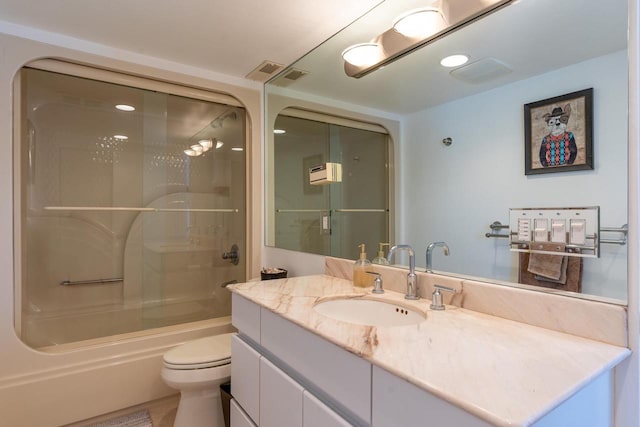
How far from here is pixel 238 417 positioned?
1.53 metres

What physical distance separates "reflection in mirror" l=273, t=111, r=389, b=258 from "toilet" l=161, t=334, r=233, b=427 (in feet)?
2.73

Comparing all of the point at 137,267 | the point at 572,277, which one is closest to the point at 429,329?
the point at 572,277

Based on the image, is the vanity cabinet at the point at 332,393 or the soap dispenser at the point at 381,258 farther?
the soap dispenser at the point at 381,258

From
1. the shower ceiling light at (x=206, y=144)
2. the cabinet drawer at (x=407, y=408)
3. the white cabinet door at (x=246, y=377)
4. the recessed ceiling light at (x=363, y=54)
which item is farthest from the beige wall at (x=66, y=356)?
the cabinet drawer at (x=407, y=408)

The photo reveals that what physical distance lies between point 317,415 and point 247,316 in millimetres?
612

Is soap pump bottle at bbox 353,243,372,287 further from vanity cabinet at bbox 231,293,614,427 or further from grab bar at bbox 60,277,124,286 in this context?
grab bar at bbox 60,277,124,286

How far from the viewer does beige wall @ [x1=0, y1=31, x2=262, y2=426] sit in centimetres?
183

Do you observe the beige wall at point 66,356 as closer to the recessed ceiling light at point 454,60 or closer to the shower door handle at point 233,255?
the shower door handle at point 233,255

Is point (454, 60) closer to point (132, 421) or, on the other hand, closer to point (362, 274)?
point (362, 274)

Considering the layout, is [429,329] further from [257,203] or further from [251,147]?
[251,147]

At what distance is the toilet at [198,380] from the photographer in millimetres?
1738

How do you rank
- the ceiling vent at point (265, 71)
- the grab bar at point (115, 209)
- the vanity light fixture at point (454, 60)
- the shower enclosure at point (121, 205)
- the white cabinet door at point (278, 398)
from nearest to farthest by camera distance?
the white cabinet door at point (278, 398)
the vanity light fixture at point (454, 60)
the shower enclosure at point (121, 205)
the grab bar at point (115, 209)
the ceiling vent at point (265, 71)

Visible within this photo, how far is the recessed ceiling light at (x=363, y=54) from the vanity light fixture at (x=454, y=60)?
35 cm

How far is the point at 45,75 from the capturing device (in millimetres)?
2057
